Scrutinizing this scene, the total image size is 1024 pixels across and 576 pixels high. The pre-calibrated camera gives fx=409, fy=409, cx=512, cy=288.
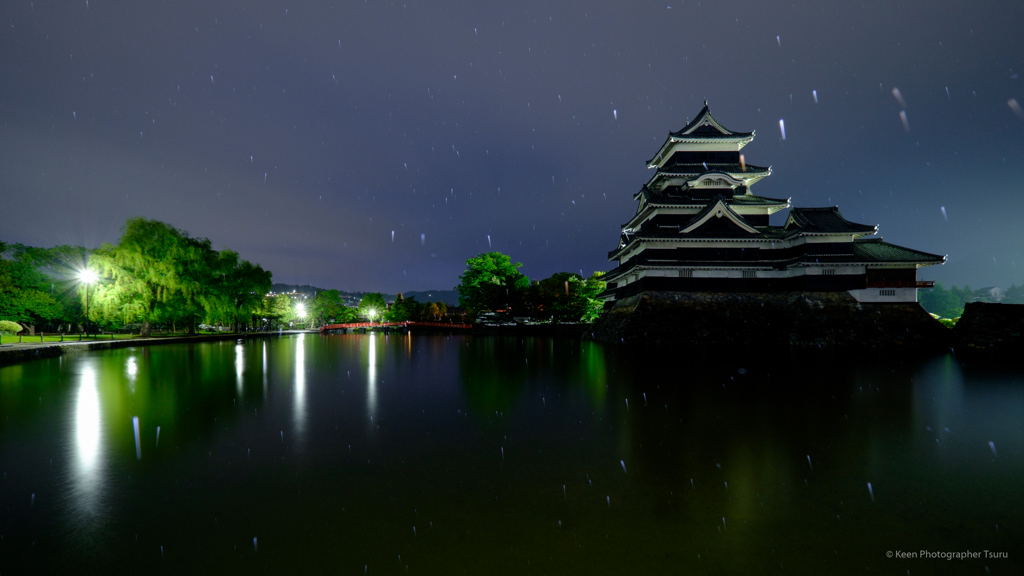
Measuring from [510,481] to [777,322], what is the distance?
26.1 meters

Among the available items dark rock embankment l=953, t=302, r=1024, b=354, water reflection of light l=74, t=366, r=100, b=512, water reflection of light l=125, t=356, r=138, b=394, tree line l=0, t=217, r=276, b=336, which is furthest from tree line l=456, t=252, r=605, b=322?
water reflection of light l=74, t=366, r=100, b=512

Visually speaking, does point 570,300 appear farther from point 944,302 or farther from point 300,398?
point 944,302

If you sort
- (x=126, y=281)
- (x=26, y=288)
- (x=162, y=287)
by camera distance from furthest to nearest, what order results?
(x=26, y=288) < (x=162, y=287) < (x=126, y=281)

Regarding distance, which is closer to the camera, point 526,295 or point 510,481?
point 510,481

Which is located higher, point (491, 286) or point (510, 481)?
point (491, 286)

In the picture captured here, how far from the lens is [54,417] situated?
7414 millimetres

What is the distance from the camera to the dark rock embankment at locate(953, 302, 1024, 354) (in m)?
19.8

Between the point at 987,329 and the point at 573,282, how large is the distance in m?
28.9

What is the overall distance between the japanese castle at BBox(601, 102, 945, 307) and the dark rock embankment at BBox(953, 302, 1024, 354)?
2.54 meters

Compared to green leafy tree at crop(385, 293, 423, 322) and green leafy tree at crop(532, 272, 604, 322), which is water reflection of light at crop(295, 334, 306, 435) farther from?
green leafy tree at crop(385, 293, 423, 322)

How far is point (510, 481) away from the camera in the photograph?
458cm

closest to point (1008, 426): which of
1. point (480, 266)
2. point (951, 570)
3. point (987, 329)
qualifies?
point (951, 570)

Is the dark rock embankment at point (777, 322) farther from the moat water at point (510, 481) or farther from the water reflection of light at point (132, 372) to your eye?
the water reflection of light at point (132, 372)

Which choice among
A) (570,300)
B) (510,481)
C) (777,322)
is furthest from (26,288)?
(777,322)
